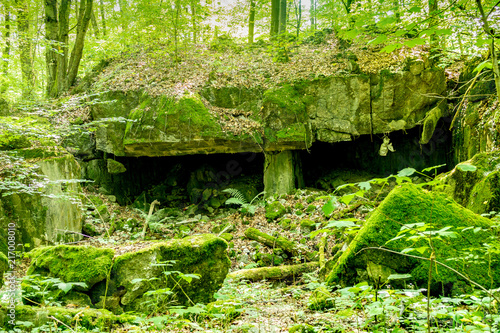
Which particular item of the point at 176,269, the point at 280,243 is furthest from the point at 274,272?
the point at 176,269

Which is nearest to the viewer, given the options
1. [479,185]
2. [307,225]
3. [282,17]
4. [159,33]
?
[479,185]

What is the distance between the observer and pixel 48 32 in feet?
28.7

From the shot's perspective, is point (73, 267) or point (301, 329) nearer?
point (301, 329)

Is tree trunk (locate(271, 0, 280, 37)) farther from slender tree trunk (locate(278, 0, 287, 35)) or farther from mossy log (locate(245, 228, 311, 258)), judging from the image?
mossy log (locate(245, 228, 311, 258))

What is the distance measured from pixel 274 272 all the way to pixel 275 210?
272 cm

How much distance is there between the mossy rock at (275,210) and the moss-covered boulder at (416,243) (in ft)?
14.9

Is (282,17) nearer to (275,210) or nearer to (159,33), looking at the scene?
(159,33)

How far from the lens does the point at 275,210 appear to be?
7.35m

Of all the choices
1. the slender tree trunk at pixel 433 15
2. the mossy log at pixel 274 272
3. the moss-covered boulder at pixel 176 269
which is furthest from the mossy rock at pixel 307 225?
the slender tree trunk at pixel 433 15

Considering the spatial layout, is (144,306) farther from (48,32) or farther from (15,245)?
(48,32)

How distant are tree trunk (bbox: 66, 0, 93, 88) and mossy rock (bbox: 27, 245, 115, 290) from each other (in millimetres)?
9037

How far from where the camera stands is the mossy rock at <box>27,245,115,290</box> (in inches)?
121

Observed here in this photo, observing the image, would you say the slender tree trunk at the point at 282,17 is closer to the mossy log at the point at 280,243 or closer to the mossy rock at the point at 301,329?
the mossy log at the point at 280,243

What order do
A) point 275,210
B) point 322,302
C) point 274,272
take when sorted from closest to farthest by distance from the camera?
point 322,302 → point 274,272 → point 275,210
